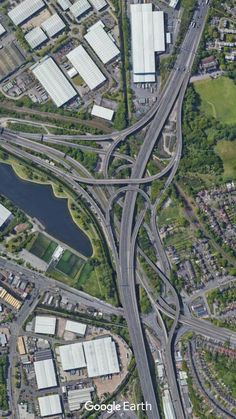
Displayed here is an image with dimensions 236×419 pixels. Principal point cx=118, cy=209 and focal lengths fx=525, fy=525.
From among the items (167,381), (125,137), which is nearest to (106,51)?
(125,137)

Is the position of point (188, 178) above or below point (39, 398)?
above

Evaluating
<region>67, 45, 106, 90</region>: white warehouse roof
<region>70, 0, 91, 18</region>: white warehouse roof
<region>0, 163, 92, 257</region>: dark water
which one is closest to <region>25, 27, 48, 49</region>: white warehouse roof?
<region>67, 45, 106, 90</region>: white warehouse roof

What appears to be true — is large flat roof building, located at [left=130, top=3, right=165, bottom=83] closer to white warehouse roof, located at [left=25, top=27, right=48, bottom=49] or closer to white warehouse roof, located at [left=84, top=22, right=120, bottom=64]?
white warehouse roof, located at [left=84, top=22, right=120, bottom=64]

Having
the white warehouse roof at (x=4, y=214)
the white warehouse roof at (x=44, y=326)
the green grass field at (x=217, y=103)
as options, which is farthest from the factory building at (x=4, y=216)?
the green grass field at (x=217, y=103)

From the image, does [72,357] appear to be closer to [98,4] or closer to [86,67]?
[86,67]

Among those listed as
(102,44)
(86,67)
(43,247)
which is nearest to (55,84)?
(86,67)

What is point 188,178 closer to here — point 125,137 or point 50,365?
point 125,137
